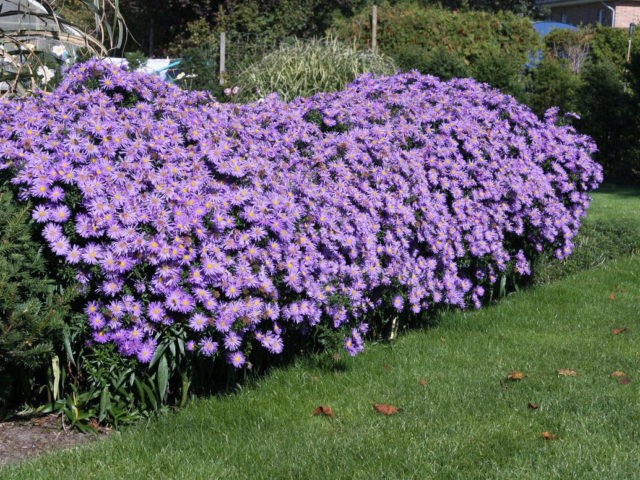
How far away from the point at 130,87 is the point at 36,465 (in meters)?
2.09

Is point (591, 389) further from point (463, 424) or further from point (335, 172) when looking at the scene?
point (335, 172)

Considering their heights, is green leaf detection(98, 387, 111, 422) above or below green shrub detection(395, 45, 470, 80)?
below

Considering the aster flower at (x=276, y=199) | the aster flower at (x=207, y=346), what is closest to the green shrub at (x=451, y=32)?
the aster flower at (x=276, y=199)

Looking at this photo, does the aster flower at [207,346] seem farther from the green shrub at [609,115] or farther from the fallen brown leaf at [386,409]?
the green shrub at [609,115]

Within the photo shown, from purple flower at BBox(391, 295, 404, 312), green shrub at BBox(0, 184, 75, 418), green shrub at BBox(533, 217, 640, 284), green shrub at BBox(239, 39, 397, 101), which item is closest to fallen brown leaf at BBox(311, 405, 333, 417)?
purple flower at BBox(391, 295, 404, 312)

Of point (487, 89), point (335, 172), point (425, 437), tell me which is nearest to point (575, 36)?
point (487, 89)

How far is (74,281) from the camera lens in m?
3.60

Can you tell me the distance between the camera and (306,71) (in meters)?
10.4

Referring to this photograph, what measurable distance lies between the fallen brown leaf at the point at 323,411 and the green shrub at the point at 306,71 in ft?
21.2

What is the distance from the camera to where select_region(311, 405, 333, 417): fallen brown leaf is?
387 cm

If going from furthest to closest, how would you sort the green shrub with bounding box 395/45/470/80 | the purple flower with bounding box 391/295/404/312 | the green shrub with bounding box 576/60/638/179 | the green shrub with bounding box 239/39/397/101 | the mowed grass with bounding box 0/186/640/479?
the green shrub with bounding box 576/60/638/179
the green shrub with bounding box 395/45/470/80
the green shrub with bounding box 239/39/397/101
the purple flower with bounding box 391/295/404/312
the mowed grass with bounding box 0/186/640/479

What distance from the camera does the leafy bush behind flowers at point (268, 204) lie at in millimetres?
3650

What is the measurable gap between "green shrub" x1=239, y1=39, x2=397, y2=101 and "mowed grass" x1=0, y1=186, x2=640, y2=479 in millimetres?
5583

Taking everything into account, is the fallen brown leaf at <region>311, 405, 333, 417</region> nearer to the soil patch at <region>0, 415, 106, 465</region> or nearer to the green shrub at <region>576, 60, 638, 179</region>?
the soil patch at <region>0, 415, 106, 465</region>
